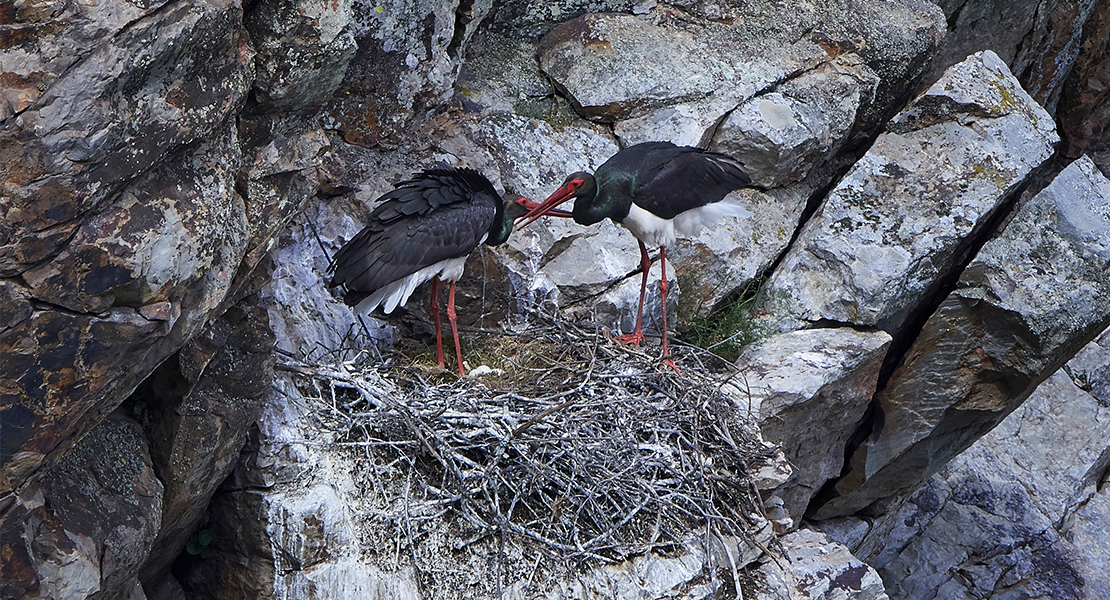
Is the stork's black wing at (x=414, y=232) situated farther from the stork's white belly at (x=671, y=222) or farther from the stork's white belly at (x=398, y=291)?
the stork's white belly at (x=671, y=222)

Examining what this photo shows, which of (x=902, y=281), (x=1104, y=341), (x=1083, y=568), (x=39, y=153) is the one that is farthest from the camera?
(x=1104, y=341)

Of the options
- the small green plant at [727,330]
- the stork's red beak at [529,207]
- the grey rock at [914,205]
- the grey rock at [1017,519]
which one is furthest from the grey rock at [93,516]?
the grey rock at [1017,519]

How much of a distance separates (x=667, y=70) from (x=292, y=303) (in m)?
2.54

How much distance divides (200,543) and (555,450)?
1447mm

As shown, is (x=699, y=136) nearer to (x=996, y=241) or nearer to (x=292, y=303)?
(x=996, y=241)

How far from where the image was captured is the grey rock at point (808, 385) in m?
4.95

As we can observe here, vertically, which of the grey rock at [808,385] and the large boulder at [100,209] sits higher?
the large boulder at [100,209]

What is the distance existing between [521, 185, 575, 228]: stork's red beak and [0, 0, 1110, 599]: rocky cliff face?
0.32 m

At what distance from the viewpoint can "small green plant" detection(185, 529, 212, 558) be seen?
12.6 ft

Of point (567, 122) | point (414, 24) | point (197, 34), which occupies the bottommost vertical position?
point (567, 122)

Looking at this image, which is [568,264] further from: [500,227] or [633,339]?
[500,227]

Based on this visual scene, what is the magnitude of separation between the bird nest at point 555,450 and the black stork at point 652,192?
46 cm

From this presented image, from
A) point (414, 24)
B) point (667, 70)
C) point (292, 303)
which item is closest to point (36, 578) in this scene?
point (292, 303)

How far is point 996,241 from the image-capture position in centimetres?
553
